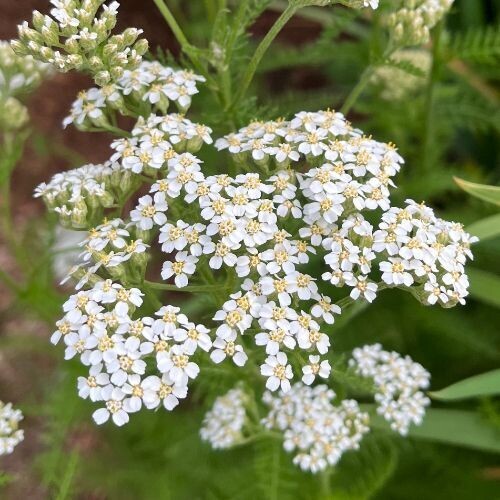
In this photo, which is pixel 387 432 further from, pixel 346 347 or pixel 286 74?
pixel 286 74

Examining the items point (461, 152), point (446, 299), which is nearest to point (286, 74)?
point (461, 152)

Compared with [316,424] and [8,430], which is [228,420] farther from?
[8,430]

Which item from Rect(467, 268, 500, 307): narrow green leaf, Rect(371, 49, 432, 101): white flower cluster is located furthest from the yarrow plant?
Rect(371, 49, 432, 101): white flower cluster

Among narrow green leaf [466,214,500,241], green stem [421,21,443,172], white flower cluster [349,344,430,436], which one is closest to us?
white flower cluster [349,344,430,436]

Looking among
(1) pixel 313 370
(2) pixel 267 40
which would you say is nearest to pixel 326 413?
(1) pixel 313 370

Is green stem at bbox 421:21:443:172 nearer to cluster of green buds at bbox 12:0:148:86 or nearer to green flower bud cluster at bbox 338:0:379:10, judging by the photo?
green flower bud cluster at bbox 338:0:379:10

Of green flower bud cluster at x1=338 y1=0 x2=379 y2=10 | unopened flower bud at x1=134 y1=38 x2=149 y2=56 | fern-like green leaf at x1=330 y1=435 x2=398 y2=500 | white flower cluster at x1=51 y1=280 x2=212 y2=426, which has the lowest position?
fern-like green leaf at x1=330 y1=435 x2=398 y2=500

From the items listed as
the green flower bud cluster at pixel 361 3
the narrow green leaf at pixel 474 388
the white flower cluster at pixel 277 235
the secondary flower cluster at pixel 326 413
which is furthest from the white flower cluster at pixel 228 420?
the green flower bud cluster at pixel 361 3
